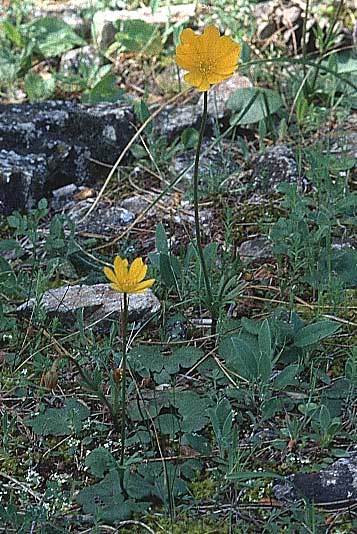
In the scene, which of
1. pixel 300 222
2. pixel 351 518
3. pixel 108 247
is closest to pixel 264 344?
pixel 351 518

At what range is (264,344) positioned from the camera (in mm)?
1690

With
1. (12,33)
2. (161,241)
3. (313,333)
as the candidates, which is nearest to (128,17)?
(12,33)

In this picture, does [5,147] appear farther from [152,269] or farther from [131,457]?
[131,457]

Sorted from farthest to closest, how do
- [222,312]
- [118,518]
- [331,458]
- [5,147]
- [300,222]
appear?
[5,147] → [300,222] → [222,312] → [331,458] → [118,518]

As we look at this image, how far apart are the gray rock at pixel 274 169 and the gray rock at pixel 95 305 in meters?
0.72

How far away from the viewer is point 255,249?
7.66ft

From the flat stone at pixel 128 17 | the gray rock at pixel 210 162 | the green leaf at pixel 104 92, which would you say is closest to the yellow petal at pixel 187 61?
the gray rock at pixel 210 162

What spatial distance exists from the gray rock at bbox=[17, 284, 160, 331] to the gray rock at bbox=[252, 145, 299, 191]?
0.72m

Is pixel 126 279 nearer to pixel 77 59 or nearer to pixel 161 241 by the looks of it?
pixel 161 241

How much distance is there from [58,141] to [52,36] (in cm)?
107

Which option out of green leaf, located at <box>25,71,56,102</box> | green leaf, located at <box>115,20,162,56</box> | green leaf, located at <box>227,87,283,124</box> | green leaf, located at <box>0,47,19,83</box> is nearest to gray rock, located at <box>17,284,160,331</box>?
green leaf, located at <box>227,87,283,124</box>

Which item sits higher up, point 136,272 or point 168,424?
point 136,272

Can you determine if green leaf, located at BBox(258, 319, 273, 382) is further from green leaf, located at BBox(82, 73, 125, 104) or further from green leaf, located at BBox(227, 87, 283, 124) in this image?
green leaf, located at BBox(82, 73, 125, 104)

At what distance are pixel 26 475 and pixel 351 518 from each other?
0.62 meters
